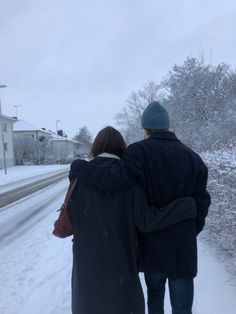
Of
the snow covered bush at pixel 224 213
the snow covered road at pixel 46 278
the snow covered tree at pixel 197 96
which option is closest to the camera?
the snow covered road at pixel 46 278

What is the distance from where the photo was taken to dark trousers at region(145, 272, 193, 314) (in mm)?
3047

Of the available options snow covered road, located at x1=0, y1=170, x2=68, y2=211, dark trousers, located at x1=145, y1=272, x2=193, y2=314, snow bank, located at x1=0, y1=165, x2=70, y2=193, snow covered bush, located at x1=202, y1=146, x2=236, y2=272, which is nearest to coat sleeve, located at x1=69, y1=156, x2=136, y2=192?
dark trousers, located at x1=145, y1=272, x2=193, y2=314

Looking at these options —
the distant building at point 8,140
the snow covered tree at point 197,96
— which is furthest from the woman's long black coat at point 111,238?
the distant building at point 8,140

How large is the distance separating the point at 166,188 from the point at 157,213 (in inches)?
7.7

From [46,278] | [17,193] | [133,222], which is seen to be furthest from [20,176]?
[133,222]

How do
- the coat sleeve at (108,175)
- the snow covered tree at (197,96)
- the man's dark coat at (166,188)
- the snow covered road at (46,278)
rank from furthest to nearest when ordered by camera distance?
the snow covered tree at (197,96) → the snow covered road at (46,278) → the man's dark coat at (166,188) → the coat sleeve at (108,175)

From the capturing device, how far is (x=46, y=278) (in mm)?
5746

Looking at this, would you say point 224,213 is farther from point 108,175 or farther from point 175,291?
point 108,175

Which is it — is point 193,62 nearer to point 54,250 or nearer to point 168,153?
point 54,250

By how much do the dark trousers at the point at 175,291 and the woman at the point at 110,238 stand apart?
17cm

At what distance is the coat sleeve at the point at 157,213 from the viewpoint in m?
2.83

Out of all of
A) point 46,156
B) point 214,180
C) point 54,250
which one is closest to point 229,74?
point 214,180

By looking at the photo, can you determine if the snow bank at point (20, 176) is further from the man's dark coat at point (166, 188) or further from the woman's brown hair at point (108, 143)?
the man's dark coat at point (166, 188)

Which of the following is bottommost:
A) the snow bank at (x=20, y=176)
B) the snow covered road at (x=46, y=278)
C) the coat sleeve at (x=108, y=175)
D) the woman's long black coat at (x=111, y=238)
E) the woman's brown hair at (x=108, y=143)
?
the snow bank at (x=20, y=176)
